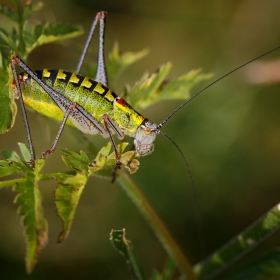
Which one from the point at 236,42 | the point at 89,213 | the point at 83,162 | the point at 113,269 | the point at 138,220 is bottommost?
the point at 83,162

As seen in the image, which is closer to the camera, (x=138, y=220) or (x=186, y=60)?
(x=138, y=220)

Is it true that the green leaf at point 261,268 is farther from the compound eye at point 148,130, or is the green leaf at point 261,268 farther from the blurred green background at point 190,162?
the blurred green background at point 190,162

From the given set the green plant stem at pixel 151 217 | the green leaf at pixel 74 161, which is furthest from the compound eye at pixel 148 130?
the green leaf at pixel 74 161

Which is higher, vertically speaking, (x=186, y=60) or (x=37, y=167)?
A: (x=186, y=60)

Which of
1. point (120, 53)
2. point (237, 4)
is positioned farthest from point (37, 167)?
point (237, 4)

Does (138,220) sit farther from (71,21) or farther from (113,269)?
(71,21)

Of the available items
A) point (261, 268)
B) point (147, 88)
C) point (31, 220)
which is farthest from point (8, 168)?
point (261, 268)

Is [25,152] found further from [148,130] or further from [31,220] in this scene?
[148,130]
